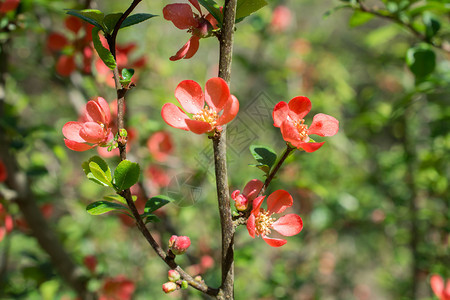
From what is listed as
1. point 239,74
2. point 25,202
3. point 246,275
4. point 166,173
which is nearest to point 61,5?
point 25,202

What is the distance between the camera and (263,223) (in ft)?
1.90

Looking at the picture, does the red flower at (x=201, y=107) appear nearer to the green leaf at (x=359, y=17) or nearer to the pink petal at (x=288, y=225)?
the pink petal at (x=288, y=225)

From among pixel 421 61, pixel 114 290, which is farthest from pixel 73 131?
pixel 114 290

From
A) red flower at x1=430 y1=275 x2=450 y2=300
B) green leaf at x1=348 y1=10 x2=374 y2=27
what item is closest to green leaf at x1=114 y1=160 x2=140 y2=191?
green leaf at x1=348 y1=10 x2=374 y2=27

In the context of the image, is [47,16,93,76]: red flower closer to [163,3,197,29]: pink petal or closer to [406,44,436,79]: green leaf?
[163,3,197,29]: pink petal

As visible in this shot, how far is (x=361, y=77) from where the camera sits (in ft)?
13.1

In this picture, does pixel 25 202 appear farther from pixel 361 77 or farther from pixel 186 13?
pixel 361 77

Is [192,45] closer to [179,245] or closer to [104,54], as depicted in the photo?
[104,54]

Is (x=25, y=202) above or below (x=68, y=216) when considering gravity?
above

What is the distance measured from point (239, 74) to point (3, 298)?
304 cm

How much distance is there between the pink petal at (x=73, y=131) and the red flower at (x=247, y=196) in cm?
24

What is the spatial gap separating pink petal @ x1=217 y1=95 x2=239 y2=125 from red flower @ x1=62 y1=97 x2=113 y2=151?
0.17 metres

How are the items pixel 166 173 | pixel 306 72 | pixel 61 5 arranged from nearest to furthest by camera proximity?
pixel 61 5, pixel 166 173, pixel 306 72

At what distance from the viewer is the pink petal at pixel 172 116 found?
50 centimetres
